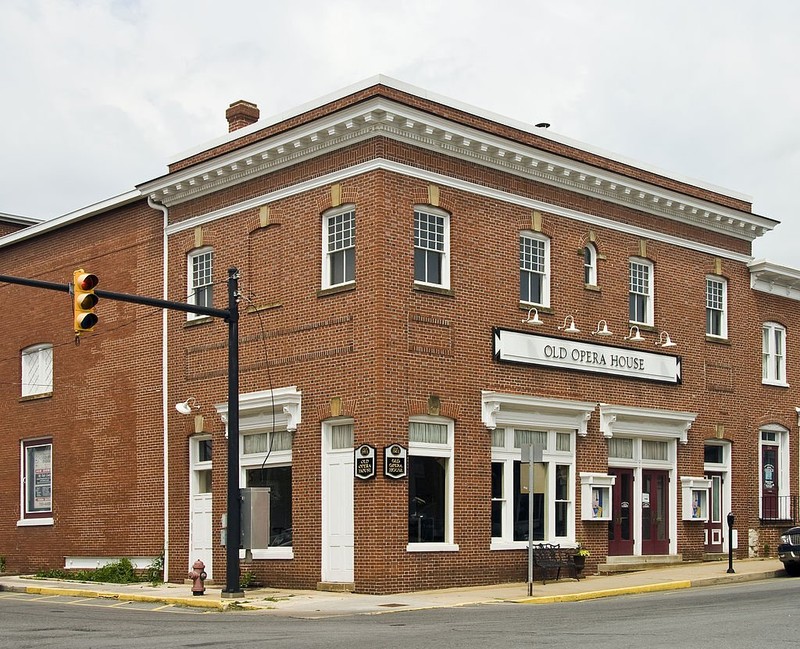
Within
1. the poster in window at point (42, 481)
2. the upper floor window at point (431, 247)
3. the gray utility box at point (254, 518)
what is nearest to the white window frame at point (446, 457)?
the upper floor window at point (431, 247)

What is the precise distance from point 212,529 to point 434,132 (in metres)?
10.0

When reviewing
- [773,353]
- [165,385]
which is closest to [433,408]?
[165,385]

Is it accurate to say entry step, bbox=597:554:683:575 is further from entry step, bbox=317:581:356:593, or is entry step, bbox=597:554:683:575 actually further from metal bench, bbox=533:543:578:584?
entry step, bbox=317:581:356:593

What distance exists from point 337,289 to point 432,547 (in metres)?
5.47

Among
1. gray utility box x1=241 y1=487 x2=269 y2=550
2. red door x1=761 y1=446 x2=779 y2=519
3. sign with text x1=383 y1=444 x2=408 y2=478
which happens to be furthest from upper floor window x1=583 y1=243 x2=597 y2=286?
gray utility box x1=241 y1=487 x2=269 y2=550

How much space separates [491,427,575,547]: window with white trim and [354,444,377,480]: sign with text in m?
3.36

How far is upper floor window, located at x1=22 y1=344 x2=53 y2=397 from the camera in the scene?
107 feet

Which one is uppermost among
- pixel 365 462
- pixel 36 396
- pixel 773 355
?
pixel 773 355

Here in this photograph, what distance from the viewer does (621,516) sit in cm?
2842

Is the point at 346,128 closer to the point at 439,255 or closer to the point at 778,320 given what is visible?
the point at 439,255

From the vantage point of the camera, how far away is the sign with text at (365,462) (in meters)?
23.2

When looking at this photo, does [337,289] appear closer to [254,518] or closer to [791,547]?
[254,518]

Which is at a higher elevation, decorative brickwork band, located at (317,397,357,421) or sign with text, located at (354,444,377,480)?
decorative brickwork band, located at (317,397,357,421)

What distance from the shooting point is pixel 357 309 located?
946 inches
